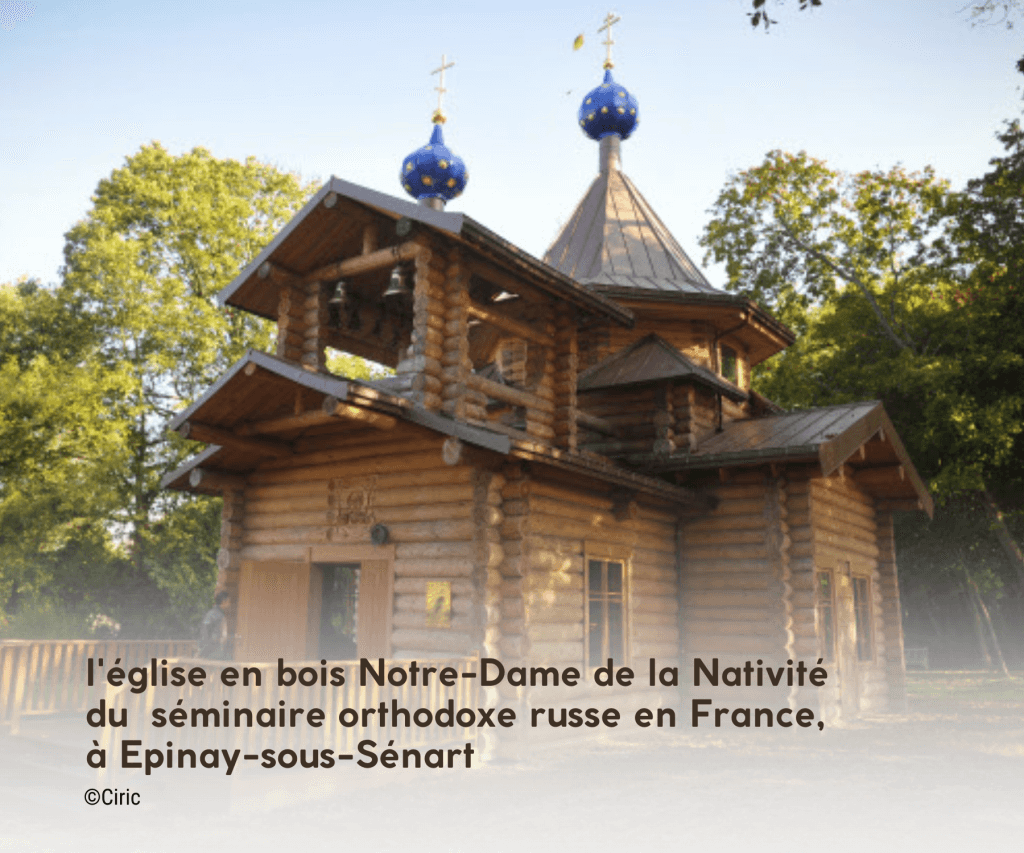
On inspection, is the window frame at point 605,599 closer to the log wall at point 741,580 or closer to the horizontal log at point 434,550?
the log wall at point 741,580

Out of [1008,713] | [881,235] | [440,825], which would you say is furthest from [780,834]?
[881,235]

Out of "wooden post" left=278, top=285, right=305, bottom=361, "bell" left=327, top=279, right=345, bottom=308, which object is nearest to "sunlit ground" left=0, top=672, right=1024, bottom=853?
"wooden post" left=278, top=285, right=305, bottom=361

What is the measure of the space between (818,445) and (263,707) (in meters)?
7.58

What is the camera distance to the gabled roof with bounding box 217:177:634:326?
9.93 meters

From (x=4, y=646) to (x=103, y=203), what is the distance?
15764 mm

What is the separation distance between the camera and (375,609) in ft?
34.4

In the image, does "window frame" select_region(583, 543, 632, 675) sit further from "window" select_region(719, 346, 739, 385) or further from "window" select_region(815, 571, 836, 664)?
"window" select_region(719, 346, 739, 385)

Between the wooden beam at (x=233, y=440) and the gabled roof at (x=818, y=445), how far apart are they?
206 inches

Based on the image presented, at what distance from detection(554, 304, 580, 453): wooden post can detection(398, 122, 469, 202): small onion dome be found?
5.64 meters

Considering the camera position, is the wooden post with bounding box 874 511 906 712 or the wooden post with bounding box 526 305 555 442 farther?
the wooden post with bounding box 874 511 906 712

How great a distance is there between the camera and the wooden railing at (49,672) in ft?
31.7

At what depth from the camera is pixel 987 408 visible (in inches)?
747

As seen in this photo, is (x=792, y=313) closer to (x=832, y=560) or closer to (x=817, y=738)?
(x=832, y=560)

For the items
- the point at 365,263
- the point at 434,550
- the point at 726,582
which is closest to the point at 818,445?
the point at 726,582
